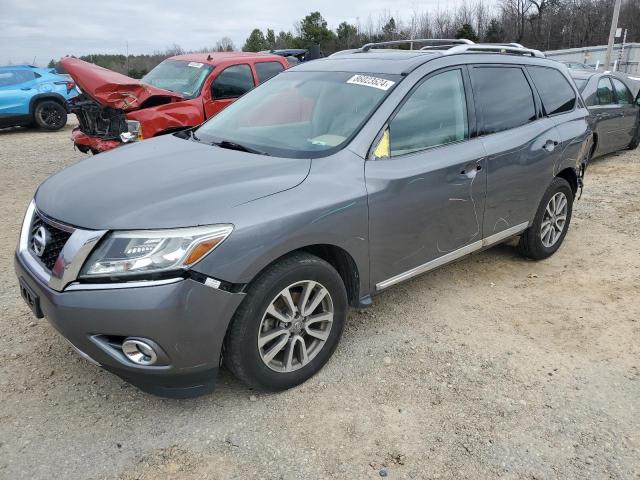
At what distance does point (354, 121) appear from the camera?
3.17m

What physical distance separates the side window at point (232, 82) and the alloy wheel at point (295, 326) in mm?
5342

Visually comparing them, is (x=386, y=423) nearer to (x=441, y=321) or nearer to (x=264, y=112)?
(x=441, y=321)

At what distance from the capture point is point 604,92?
28.8 feet

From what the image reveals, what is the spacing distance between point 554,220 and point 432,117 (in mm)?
2029

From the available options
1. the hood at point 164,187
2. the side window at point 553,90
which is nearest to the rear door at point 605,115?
the side window at point 553,90

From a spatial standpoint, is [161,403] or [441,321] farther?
[441,321]

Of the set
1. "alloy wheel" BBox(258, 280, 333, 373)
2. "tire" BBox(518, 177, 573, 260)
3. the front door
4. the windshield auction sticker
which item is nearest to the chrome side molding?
the front door

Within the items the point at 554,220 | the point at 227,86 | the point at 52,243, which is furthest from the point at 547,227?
the point at 227,86

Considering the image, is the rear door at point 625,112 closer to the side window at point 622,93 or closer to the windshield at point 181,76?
the side window at point 622,93

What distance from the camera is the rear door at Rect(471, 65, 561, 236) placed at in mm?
3785

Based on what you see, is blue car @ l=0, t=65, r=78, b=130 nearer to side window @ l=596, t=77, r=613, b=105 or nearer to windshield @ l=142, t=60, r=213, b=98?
windshield @ l=142, t=60, r=213, b=98

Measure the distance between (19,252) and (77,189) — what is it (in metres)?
0.49

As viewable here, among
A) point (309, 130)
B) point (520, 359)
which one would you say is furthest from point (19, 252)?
point (520, 359)

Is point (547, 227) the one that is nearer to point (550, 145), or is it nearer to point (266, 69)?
point (550, 145)
